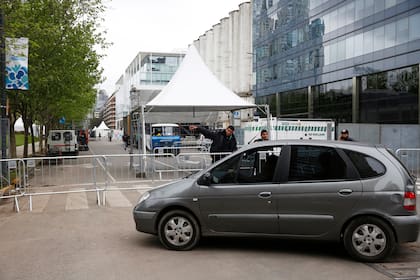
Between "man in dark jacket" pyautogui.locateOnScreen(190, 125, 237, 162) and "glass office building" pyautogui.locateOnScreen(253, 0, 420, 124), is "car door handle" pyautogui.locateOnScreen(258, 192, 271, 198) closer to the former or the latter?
"man in dark jacket" pyautogui.locateOnScreen(190, 125, 237, 162)

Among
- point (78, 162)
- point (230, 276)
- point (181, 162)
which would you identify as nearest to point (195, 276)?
point (230, 276)

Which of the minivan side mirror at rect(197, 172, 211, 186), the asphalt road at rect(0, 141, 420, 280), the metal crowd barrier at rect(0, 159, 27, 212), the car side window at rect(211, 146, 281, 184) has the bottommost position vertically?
the asphalt road at rect(0, 141, 420, 280)

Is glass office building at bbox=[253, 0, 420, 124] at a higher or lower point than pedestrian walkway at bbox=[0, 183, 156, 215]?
higher

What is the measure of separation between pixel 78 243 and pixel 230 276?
2799 mm

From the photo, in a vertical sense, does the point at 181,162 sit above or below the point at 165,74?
below

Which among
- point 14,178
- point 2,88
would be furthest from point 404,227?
point 2,88

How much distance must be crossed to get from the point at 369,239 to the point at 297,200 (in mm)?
1045

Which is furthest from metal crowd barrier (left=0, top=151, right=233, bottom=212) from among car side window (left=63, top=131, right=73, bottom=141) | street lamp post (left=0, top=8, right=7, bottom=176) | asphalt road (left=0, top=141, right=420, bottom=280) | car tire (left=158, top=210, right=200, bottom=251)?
car side window (left=63, top=131, right=73, bottom=141)

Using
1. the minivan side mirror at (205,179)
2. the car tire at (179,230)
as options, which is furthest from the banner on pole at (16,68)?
the minivan side mirror at (205,179)

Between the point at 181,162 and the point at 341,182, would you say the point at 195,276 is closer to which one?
the point at 341,182

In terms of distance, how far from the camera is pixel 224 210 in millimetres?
5879

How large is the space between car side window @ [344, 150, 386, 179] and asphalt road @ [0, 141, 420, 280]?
1.18 metres

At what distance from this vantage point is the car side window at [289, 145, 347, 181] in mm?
5684

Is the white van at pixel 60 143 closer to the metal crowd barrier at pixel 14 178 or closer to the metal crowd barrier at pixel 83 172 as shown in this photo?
the metal crowd barrier at pixel 83 172
